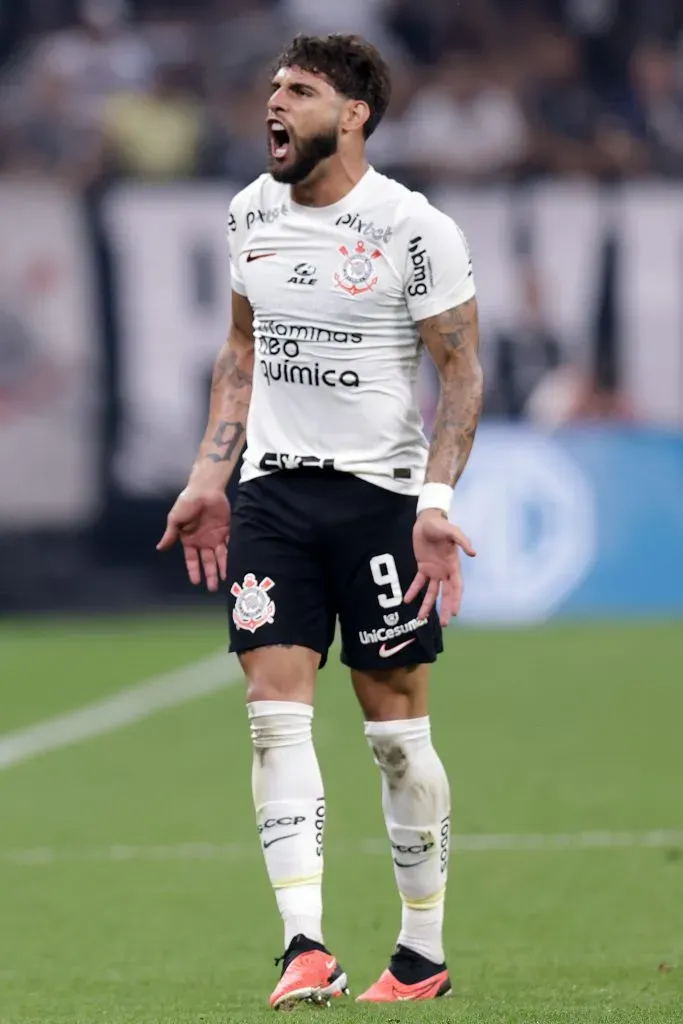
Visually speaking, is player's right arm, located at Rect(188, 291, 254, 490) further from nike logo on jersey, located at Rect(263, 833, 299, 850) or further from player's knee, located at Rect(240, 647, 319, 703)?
nike logo on jersey, located at Rect(263, 833, 299, 850)

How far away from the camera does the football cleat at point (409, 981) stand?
5.35 m

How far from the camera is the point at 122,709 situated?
12.9m

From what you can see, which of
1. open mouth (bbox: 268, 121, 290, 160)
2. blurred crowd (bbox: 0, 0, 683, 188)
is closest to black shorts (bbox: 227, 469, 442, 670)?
open mouth (bbox: 268, 121, 290, 160)

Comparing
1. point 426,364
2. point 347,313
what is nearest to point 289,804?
point 347,313

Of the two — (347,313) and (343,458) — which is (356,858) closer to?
(343,458)

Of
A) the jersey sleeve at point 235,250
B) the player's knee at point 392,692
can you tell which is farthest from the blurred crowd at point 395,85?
the player's knee at point 392,692

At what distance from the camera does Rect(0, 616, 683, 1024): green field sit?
555 cm

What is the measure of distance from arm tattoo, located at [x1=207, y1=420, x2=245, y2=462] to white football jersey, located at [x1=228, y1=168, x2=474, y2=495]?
0.16m

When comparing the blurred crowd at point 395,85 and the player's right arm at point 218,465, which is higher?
the player's right arm at point 218,465

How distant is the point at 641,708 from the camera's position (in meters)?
12.2

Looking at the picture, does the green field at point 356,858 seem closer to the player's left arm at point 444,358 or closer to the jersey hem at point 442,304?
the player's left arm at point 444,358

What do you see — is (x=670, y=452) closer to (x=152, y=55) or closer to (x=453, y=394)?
(x=152, y=55)

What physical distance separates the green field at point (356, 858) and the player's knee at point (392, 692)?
700 mm

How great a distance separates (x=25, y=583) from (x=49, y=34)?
503cm
